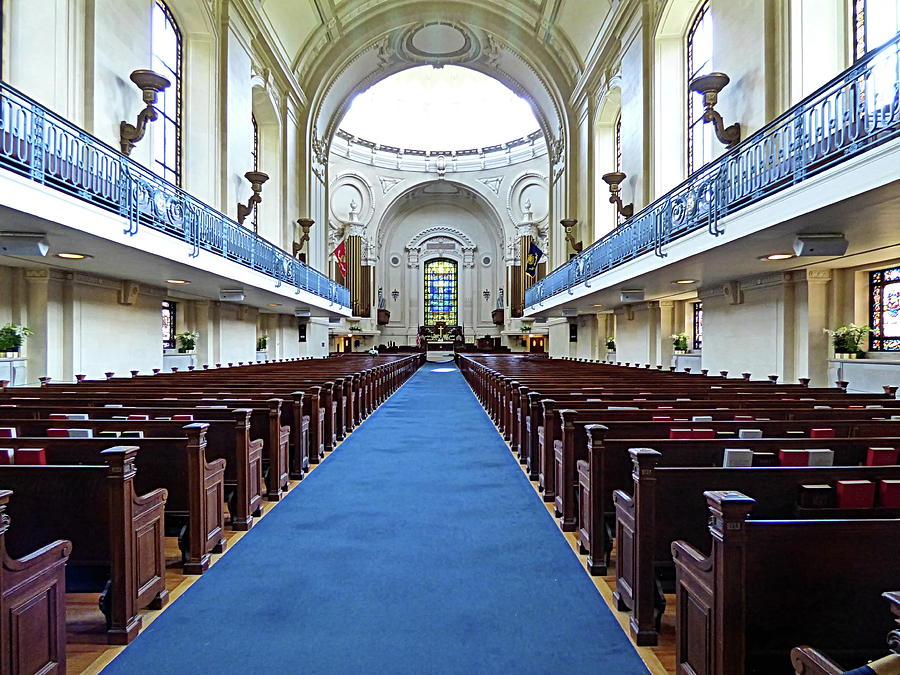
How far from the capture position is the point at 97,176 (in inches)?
288

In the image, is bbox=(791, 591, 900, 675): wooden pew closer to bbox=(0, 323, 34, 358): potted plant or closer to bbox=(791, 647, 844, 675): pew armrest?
bbox=(791, 647, 844, 675): pew armrest

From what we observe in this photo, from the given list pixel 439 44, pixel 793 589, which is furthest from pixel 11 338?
pixel 439 44

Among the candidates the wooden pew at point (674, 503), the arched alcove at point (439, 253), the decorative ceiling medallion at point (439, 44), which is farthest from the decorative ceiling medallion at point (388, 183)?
the wooden pew at point (674, 503)

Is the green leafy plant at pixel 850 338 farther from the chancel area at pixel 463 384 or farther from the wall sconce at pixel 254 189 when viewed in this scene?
the wall sconce at pixel 254 189

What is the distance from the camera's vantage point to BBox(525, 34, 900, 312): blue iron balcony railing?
16.7 ft

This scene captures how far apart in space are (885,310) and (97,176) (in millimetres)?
11171

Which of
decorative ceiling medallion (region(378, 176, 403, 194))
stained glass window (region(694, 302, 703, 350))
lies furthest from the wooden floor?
decorative ceiling medallion (region(378, 176, 403, 194))

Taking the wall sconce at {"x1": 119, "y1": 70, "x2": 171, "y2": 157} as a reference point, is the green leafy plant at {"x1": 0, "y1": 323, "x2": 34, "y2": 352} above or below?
below

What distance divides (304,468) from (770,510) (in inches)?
191

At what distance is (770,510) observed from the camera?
271cm

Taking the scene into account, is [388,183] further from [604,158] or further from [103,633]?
[103,633]

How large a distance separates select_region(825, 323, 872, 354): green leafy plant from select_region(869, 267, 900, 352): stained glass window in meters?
0.25

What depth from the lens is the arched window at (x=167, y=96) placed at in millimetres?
12523

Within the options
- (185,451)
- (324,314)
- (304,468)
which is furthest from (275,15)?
(185,451)
